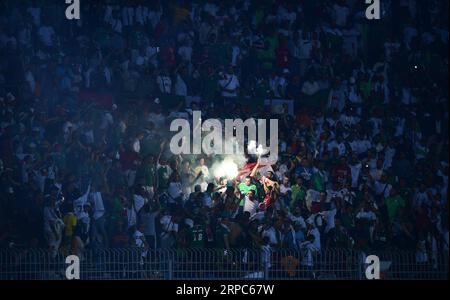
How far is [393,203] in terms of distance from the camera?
75.4 feet

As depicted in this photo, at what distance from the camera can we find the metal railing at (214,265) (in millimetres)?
19547

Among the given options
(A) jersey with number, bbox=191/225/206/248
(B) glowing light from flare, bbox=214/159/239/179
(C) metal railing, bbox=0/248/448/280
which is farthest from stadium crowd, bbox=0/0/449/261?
(C) metal railing, bbox=0/248/448/280

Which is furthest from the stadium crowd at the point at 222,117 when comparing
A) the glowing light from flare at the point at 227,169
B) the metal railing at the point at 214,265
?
the metal railing at the point at 214,265

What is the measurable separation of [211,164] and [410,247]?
4102 millimetres

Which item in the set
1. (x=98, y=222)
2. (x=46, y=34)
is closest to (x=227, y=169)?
(x=98, y=222)

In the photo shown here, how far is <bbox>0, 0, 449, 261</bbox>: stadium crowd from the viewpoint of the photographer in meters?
21.9

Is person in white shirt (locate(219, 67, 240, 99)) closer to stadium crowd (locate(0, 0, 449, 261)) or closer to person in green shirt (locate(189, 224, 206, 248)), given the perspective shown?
stadium crowd (locate(0, 0, 449, 261))

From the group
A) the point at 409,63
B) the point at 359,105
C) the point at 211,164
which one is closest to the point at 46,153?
the point at 211,164

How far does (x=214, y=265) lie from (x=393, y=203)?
15.3ft

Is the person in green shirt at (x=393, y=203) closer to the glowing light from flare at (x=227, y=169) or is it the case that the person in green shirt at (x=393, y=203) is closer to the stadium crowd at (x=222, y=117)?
the stadium crowd at (x=222, y=117)

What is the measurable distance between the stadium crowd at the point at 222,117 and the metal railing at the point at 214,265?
0.59 meters

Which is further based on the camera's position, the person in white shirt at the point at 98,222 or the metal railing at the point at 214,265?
the person in white shirt at the point at 98,222

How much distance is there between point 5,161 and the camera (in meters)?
22.6

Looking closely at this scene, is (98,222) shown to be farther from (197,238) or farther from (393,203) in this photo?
(393,203)
